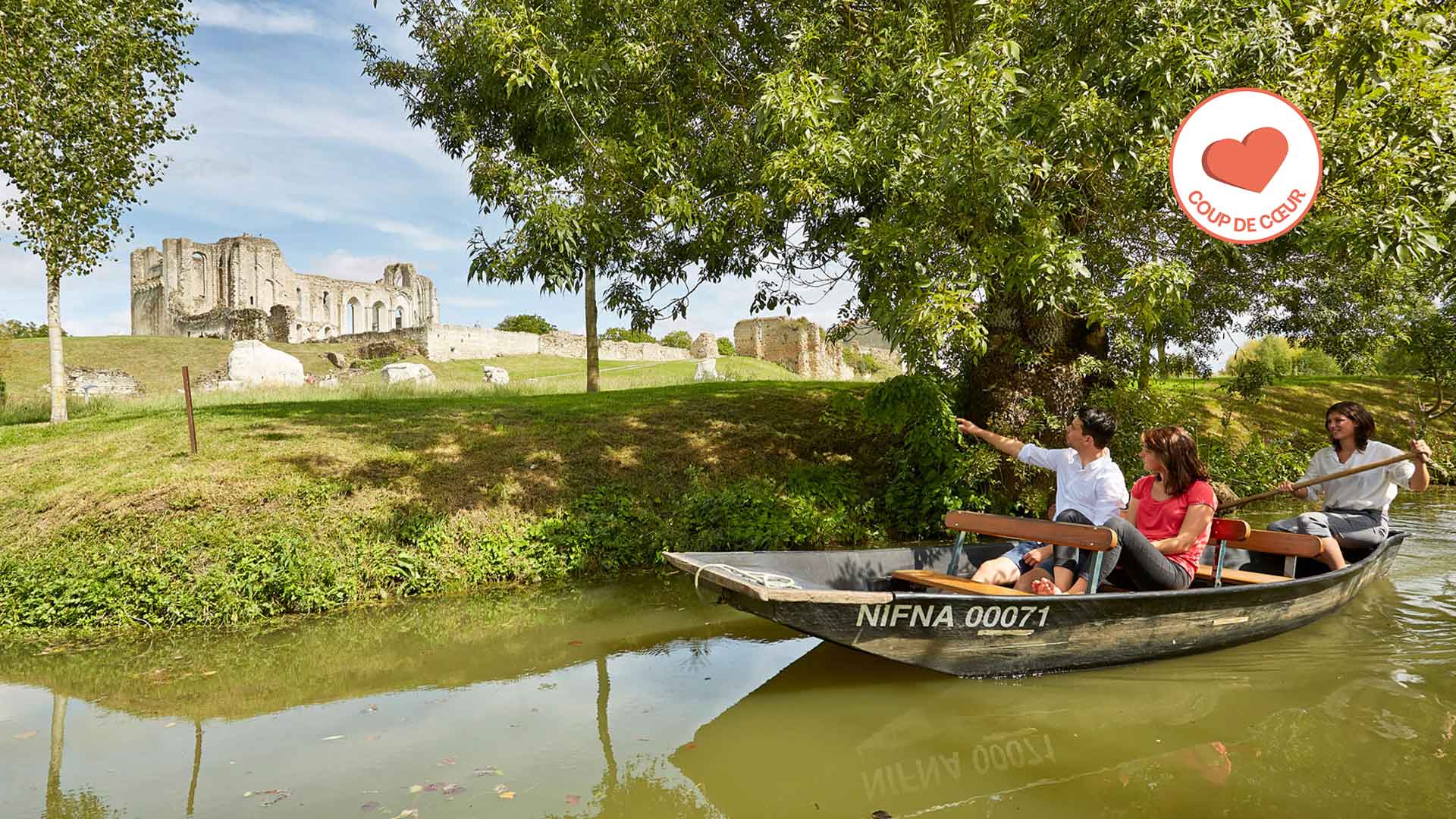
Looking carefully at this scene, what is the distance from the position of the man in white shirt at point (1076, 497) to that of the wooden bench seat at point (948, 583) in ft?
0.77

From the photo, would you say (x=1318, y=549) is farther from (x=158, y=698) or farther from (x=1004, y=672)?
(x=158, y=698)

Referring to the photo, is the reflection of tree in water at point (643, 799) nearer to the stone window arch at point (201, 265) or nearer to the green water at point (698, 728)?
the green water at point (698, 728)

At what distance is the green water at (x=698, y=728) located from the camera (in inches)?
158

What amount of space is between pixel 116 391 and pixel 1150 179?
2792 cm

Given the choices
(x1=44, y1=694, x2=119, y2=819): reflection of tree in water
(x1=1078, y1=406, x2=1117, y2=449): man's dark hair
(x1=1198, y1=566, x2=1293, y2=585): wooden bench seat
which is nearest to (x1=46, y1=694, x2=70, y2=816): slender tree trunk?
(x1=44, y1=694, x2=119, y2=819): reflection of tree in water

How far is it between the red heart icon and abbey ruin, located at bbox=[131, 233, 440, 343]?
43520mm

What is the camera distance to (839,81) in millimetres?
8242

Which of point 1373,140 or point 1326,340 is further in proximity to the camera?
point 1326,340

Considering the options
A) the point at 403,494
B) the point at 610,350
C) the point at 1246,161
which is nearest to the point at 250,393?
the point at 403,494

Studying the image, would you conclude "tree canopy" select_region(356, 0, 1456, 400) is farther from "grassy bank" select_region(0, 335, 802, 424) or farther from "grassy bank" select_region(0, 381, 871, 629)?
"grassy bank" select_region(0, 335, 802, 424)

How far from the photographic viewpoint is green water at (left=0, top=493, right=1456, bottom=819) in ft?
13.2

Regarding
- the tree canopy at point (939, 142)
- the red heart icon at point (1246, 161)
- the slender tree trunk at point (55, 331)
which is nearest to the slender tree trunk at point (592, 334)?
the tree canopy at point (939, 142)

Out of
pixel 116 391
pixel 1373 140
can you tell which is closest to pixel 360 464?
pixel 1373 140

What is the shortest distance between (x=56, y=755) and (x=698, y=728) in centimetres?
346
